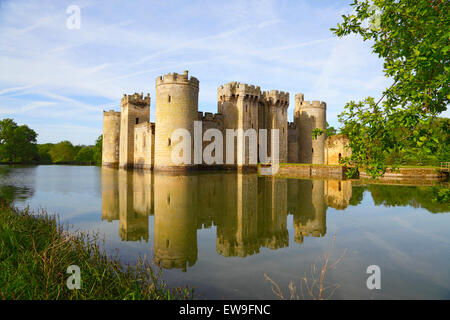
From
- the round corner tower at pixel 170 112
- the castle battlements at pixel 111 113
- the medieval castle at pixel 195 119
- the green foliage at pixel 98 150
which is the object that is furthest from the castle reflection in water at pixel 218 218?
the green foliage at pixel 98 150

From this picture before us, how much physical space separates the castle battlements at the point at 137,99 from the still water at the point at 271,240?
A: 2692 centimetres

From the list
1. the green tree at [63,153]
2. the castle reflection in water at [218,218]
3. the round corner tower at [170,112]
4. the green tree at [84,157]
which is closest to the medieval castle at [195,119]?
the round corner tower at [170,112]

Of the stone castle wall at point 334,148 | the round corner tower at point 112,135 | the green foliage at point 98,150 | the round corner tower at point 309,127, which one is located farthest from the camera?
the green foliage at point 98,150

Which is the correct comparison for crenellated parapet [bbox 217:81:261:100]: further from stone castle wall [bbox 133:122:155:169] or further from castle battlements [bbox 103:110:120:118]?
castle battlements [bbox 103:110:120:118]

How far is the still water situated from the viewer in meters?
4.01

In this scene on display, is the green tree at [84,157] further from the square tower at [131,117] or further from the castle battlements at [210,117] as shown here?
the castle battlements at [210,117]

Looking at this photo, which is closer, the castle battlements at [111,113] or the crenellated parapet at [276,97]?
the crenellated parapet at [276,97]

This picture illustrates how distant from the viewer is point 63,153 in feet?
244

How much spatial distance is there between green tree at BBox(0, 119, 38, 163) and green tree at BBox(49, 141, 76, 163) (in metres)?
14.8

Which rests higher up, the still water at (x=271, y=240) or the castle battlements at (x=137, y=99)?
the castle battlements at (x=137, y=99)

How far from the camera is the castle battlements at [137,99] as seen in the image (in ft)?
118

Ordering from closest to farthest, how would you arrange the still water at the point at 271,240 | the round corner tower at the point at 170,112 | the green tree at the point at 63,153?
the still water at the point at 271,240
the round corner tower at the point at 170,112
the green tree at the point at 63,153

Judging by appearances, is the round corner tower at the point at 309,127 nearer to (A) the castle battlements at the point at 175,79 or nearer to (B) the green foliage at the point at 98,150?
(A) the castle battlements at the point at 175,79

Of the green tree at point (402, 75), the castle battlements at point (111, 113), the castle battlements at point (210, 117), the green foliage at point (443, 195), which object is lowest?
the green foliage at point (443, 195)
